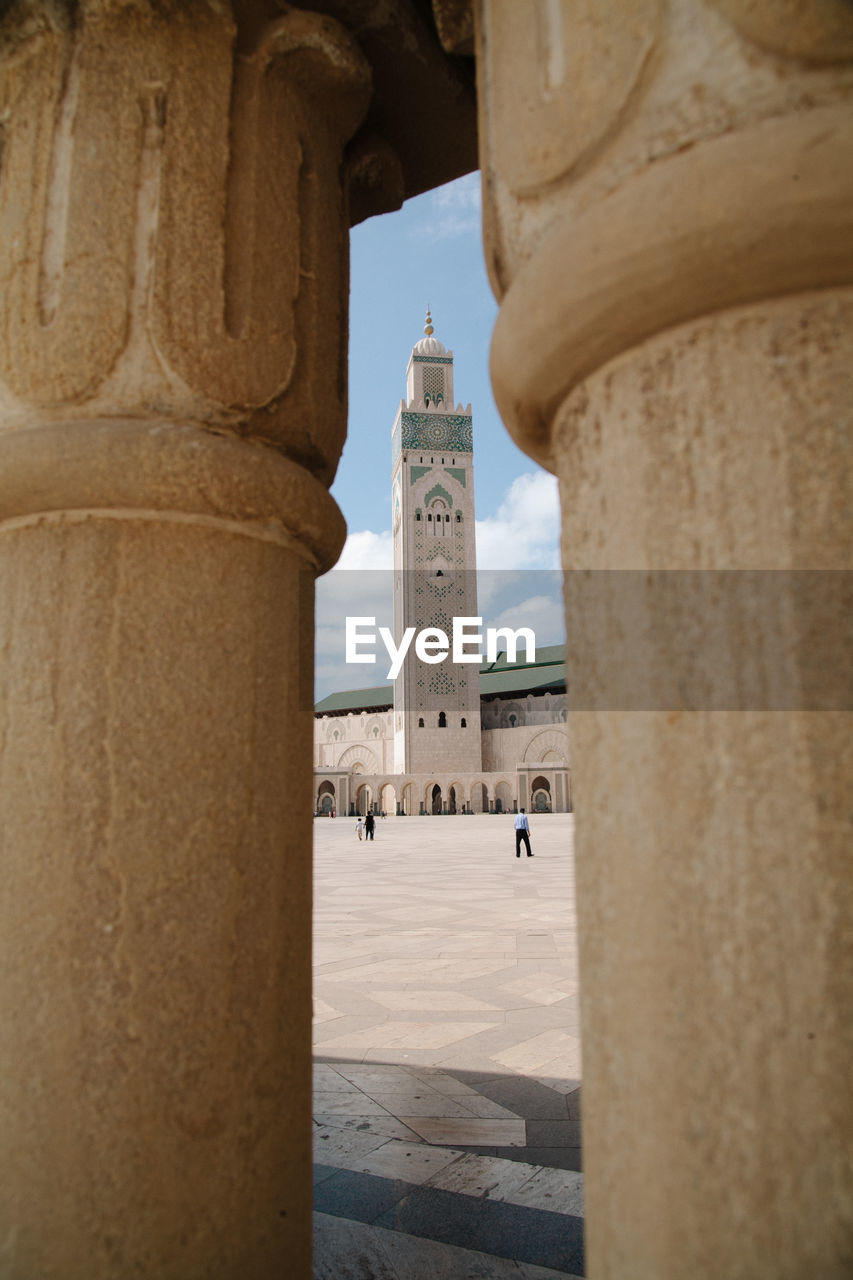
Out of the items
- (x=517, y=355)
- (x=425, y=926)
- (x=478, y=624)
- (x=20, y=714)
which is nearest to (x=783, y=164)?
(x=517, y=355)

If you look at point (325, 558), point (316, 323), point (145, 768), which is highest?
point (316, 323)

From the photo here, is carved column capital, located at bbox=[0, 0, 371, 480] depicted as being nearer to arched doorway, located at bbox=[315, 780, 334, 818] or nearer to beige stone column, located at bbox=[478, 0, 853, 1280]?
beige stone column, located at bbox=[478, 0, 853, 1280]

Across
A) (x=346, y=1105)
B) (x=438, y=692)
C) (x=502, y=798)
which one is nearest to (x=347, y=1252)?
(x=346, y=1105)

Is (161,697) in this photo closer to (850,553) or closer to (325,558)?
(325,558)

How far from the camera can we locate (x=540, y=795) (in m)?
35.4

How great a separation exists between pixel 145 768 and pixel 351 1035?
2.17 meters

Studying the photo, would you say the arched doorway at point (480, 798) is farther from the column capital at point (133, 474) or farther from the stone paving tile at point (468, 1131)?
→ the column capital at point (133, 474)

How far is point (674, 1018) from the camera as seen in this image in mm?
596

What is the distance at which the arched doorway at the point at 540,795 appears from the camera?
34.8 metres

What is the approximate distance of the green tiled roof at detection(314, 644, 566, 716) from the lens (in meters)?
41.6

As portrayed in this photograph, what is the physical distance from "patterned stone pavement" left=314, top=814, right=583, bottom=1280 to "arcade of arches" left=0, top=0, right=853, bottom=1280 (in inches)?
19.9

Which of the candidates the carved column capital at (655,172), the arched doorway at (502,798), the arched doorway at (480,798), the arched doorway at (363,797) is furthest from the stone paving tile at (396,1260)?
the arched doorway at (502,798)

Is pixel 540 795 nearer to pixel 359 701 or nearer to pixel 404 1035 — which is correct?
pixel 359 701

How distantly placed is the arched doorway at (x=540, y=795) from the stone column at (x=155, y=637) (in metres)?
33.9
